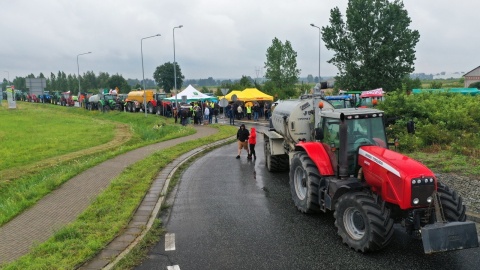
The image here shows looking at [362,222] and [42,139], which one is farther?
[42,139]

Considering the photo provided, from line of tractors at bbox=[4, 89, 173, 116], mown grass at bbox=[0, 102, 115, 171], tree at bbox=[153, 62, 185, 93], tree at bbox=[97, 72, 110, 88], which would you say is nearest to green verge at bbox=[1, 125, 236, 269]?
mown grass at bbox=[0, 102, 115, 171]

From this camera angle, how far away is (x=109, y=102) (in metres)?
47.6

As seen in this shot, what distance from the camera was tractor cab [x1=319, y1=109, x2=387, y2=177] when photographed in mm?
7633

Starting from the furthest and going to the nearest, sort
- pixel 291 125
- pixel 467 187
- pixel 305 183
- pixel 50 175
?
pixel 50 175 < pixel 291 125 < pixel 467 187 < pixel 305 183

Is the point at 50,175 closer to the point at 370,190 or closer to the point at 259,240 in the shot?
the point at 259,240

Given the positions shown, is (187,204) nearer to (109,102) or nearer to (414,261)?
(414,261)

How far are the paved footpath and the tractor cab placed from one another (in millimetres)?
5724

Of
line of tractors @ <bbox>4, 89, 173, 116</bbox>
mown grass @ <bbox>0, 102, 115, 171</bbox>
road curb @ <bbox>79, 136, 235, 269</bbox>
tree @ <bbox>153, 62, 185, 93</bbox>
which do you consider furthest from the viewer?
tree @ <bbox>153, 62, 185, 93</bbox>

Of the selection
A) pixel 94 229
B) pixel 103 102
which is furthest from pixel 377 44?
pixel 94 229

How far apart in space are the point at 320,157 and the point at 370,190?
1593 millimetres

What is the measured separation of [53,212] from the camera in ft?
31.0

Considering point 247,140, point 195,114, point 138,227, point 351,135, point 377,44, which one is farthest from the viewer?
point 377,44

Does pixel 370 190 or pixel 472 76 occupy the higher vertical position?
pixel 472 76

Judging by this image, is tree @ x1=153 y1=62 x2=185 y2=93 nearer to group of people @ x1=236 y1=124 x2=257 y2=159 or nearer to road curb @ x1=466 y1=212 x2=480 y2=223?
group of people @ x1=236 y1=124 x2=257 y2=159
